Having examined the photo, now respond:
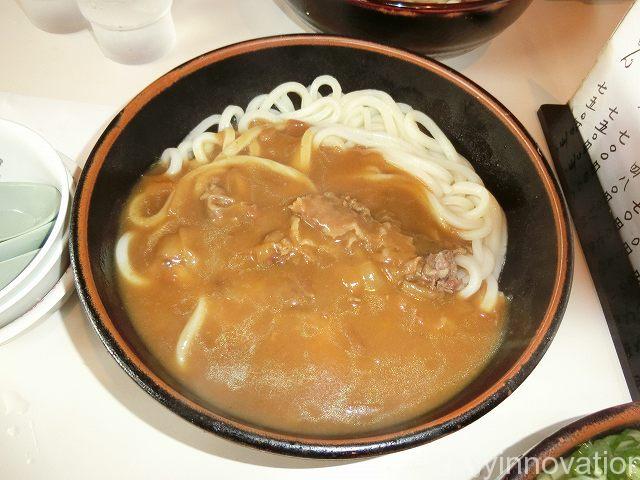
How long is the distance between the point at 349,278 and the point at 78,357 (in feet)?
3.23

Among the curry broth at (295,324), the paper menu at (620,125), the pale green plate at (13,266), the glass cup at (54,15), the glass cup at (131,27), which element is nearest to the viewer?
the curry broth at (295,324)

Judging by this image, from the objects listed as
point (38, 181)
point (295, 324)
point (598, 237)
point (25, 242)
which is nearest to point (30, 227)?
point (25, 242)

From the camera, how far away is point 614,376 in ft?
6.71

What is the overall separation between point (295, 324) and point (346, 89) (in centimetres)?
114

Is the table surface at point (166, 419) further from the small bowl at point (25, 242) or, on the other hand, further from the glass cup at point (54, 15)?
the glass cup at point (54, 15)

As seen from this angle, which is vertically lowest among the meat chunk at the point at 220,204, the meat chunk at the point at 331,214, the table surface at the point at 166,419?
the table surface at the point at 166,419

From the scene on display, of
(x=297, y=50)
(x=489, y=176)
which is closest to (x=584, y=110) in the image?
(x=489, y=176)

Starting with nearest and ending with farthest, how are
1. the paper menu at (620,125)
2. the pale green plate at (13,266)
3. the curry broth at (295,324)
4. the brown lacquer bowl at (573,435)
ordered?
1. the brown lacquer bowl at (573,435)
2. the curry broth at (295,324)
3. the pale green plate at (13,266)
4. the paper menu at (620,125)

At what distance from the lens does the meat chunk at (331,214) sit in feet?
6.49

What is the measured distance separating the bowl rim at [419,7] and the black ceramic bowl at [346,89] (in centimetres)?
15

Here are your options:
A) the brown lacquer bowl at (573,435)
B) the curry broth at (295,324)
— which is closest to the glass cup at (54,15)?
the curry broth at (295,324)

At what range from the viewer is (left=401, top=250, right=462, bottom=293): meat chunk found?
76.3 inches

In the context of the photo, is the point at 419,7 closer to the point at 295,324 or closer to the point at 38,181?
the point at 295,324

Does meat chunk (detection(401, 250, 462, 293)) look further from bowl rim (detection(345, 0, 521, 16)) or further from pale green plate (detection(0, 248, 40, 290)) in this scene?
pale green plate (detection(0, 248, 40, 290))
